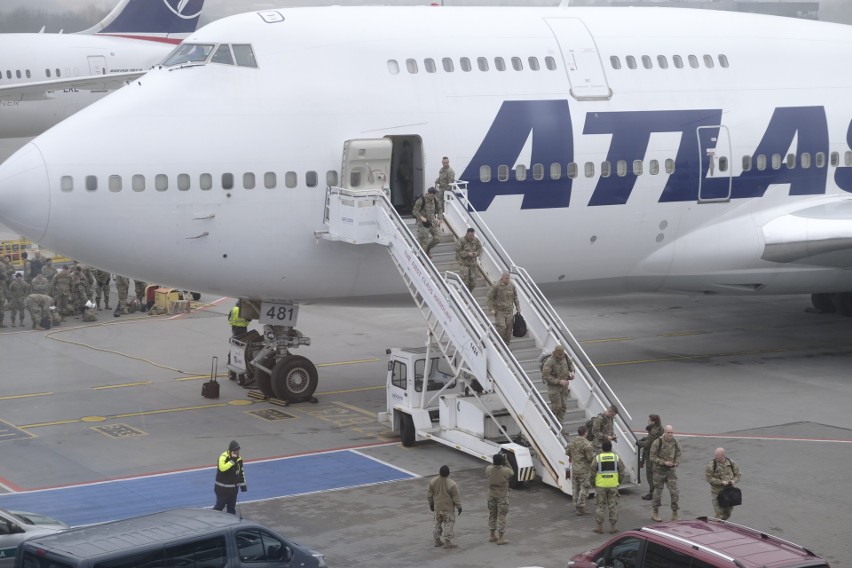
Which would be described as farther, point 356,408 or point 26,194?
point 356,408

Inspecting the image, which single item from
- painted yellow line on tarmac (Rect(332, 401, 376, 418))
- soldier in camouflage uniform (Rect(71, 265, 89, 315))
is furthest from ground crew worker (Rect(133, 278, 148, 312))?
painted yellow line on tarmac (Rect(332, 401, 376, 418))

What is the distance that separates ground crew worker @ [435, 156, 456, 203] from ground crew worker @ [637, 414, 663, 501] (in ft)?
22.8

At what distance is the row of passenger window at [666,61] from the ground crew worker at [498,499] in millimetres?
11748

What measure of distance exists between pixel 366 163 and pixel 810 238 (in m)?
9.86

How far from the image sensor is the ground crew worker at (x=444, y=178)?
2509 cm

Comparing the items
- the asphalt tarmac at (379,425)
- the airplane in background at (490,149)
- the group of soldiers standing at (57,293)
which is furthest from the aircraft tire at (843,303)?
the group of soldiers standing at (57,293)

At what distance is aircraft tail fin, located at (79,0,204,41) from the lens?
218 ft

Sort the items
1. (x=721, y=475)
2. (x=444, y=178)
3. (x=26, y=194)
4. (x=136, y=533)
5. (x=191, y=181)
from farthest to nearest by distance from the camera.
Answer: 1. (x=444, y=178)
2. (x=191, y=181)
3. (x=26, y=194)
4. (x=721, y=475)
5. (x=136, y=533)

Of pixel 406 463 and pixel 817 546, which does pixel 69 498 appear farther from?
pixel 817 546

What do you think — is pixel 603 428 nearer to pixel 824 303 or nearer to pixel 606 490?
pixel 606 490

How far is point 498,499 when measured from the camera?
18438 mm

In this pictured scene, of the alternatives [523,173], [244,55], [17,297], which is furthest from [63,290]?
[523,173]

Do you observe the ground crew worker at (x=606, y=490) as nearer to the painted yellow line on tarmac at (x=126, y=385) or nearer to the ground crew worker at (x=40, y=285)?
the painted yellow line on tarmac at (x=126, y=385)

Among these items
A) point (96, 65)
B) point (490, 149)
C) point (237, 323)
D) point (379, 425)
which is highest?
point (96, 65)
